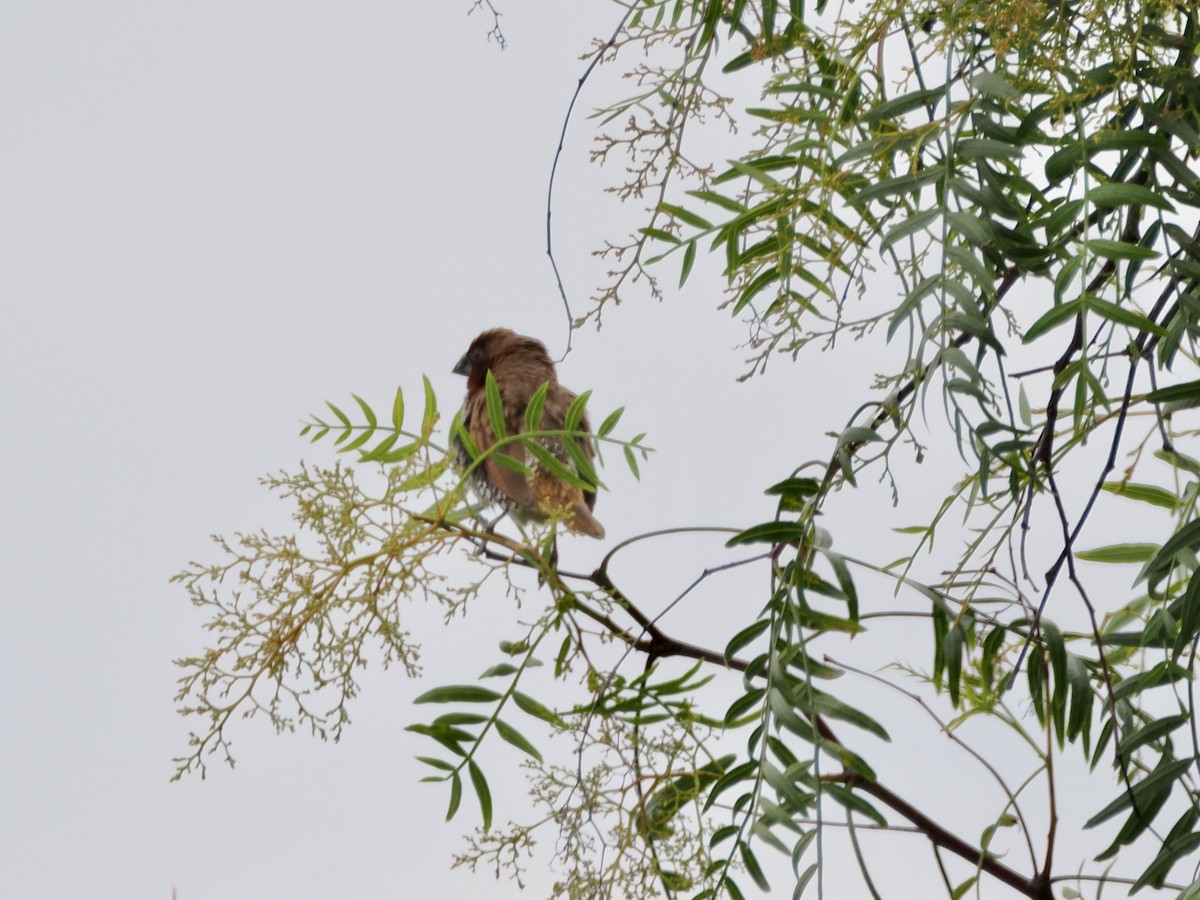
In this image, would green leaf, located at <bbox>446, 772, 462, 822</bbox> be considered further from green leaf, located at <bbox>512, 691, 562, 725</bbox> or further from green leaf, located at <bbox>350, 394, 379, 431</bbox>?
green leaf, located at <bbox>350, 394, 379, 431</bbox>

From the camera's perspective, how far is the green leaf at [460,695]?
88 centimetres

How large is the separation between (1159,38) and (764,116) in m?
0.26

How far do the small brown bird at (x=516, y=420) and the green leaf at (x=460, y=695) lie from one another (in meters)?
0.40

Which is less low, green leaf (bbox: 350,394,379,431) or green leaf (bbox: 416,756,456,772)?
green leaf (bbox: 350,394,379,431)

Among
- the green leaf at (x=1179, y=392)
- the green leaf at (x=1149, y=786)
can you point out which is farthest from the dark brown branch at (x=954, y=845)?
the green leaf at (x=1179, y=392)

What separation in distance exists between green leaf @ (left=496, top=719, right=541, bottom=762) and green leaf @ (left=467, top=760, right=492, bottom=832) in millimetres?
28

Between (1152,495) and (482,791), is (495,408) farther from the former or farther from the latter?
(1152,495)

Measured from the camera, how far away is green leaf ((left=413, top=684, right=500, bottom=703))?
0.88 metres

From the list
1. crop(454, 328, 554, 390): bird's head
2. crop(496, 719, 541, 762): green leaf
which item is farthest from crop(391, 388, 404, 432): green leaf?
crop(454, 328, 554, 390): bird's head

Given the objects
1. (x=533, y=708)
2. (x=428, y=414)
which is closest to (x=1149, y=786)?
(x=533, y=708)

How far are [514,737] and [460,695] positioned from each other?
0.05m

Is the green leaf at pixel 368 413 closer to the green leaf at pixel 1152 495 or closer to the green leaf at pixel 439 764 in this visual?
the green leaf at pixel 439 764

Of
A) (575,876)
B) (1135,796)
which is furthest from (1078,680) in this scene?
(575,876)

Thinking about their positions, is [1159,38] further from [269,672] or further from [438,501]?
[269,672]
